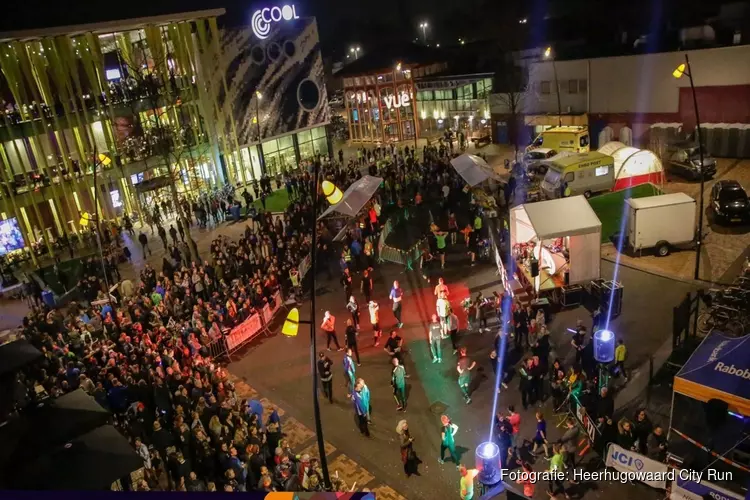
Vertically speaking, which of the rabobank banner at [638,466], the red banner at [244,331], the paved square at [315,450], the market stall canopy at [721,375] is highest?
the market stall canopy at [721,375]

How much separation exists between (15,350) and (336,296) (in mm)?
13073

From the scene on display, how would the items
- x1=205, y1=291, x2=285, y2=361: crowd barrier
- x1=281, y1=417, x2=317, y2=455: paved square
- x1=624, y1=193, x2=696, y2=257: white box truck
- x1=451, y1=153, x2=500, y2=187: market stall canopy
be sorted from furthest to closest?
x1=451, y1=153, x2=500, y2=187: market stall canopy → x1=624, y1=193, x2=696, y2=257: white box truck → x1=205, y1=291, x2=285, y2=361: crowd barrier → x1=281, y1=417, x2=317, y2=455: paved square

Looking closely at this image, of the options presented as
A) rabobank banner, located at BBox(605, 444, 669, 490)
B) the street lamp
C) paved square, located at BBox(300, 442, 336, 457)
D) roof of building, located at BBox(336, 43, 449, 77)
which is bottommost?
paved square, located at BBox(300, 442, 336, 457)

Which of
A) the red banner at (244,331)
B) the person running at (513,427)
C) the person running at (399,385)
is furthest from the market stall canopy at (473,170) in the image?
the person running at (513,427)

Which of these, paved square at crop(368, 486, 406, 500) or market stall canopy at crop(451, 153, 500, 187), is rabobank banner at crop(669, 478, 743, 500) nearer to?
paved square at crop(368, 486, 406, 500)

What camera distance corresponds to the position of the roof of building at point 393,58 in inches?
1902

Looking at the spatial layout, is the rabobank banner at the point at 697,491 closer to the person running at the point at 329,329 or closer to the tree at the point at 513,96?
the person running at the point at 329,329

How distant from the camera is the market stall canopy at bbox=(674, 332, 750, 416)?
9.57 metres

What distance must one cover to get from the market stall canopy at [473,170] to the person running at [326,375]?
12.9 m

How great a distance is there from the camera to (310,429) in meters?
13.5

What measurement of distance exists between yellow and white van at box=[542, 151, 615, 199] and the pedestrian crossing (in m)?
17.8

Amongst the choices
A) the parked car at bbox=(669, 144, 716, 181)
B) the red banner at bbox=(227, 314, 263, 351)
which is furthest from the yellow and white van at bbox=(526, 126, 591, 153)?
the red banner at bbox=(227, 314, 263, 351)

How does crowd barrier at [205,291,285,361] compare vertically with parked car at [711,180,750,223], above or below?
below

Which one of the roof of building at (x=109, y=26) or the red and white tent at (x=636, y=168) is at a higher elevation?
the roof of building at (x=109, y=26)
